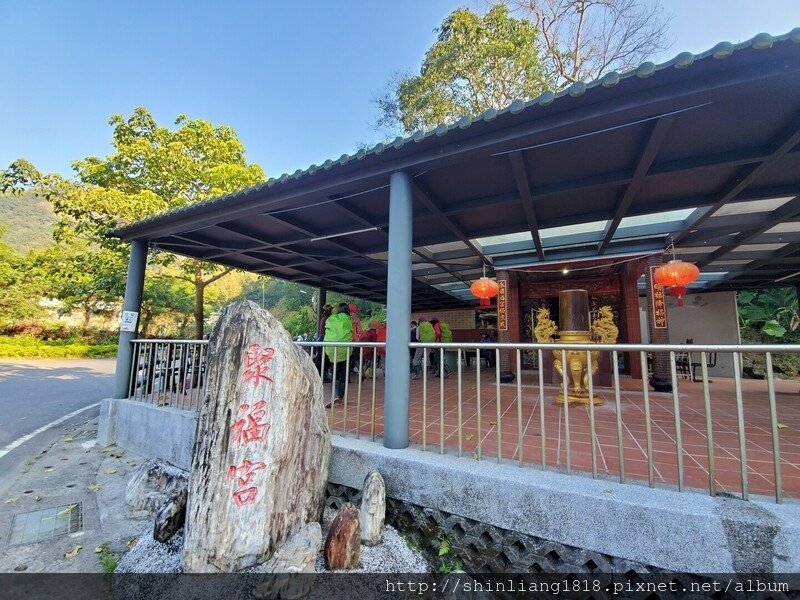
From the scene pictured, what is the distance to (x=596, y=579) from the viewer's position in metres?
1.99

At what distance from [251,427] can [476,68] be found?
1238cm

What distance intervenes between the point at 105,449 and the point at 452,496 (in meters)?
5.04

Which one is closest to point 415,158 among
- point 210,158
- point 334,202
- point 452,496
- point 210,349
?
point 334,202

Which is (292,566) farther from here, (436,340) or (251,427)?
(436,340)

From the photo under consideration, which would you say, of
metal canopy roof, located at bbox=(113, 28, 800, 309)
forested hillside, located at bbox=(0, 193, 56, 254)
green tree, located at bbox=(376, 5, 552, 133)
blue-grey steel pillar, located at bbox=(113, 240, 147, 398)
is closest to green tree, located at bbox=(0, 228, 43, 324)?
metal canopy roof, located at bbox=(113, 28, 800, 309)

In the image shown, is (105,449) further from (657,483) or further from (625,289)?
(625,289)

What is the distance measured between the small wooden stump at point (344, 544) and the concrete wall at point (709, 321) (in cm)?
996

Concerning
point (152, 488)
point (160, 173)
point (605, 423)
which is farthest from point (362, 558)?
point (160, 173)

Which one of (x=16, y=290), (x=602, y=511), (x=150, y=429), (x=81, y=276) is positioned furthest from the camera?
(x=16, y=290)

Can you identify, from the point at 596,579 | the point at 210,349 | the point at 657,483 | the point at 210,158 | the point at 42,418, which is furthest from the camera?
the point at 210,158

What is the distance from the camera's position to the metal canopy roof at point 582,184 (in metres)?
2.23

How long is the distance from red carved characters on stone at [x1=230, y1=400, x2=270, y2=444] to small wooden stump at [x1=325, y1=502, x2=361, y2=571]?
76 cm

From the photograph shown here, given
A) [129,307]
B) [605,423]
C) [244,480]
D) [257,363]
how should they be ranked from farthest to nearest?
[129,307], [605,423], [257,363], [244,480]

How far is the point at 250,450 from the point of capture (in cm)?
233
